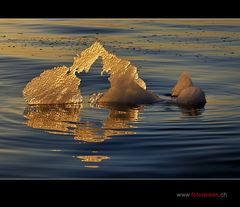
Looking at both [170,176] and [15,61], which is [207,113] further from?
[15,61]

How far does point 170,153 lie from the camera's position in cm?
927

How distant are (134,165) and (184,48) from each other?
13.0m

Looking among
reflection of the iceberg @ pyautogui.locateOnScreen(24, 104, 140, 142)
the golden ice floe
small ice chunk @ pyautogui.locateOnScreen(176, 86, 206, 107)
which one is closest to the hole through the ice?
the golden ice floe

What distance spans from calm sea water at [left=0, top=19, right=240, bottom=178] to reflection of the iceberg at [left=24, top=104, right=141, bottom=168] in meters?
0.02

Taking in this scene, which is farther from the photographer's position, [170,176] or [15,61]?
[15,61]

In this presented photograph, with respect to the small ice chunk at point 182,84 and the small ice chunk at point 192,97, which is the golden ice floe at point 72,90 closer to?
the small ice chunk at point 192,97

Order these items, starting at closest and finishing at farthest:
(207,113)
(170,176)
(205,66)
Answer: (170,176), (207,113), (205,66)

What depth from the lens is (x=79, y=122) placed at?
11484 mm

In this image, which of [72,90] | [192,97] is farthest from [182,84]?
[72,90]

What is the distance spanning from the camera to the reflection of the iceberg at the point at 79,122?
412 inches

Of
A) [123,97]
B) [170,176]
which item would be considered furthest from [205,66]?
[170,176]

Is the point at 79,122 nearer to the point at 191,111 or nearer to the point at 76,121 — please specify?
the point at 76,121

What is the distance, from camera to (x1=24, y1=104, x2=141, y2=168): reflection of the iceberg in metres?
10.5

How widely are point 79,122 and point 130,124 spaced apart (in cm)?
92
